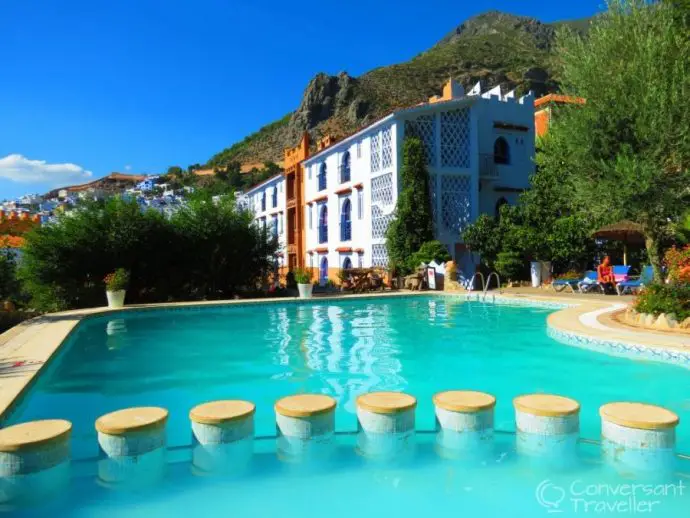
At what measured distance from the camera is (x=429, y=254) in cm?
2006

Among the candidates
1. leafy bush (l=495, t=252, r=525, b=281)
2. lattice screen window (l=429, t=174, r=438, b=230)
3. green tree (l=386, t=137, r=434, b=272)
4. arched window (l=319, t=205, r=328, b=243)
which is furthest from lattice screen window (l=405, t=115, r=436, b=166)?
arched window (l=319, t=205, r=328, b=243)

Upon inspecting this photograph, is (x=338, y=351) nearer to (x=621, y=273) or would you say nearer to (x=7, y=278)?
(x=7, y=278)

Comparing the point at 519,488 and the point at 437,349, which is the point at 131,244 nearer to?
the point at 437,349

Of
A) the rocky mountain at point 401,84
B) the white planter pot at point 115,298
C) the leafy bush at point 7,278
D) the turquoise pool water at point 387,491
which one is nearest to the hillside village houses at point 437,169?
the white planter pot at point 115,298

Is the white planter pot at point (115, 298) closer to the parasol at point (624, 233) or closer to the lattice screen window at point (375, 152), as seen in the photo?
the lattice screen window at point (375, 152)

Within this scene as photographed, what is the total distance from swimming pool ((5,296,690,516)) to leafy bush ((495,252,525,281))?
7368mm

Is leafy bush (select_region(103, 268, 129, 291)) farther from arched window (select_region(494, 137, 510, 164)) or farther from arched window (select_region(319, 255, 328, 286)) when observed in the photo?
arched window (select_region(494, 137, 510, 164))

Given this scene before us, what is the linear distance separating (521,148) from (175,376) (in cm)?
2131

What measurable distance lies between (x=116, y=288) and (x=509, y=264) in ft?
44.9

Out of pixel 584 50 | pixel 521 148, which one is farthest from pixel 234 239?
pixel 521 148

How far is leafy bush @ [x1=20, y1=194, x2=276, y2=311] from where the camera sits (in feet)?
50.7

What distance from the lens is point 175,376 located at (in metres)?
7.52

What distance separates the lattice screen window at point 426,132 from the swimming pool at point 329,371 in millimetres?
10628

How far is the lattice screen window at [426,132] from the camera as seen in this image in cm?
2167
